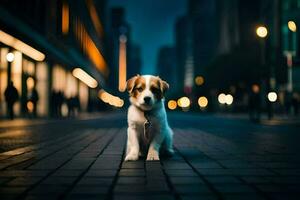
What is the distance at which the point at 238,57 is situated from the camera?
6378cm

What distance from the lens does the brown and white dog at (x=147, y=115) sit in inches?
249

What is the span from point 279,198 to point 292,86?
191 feet

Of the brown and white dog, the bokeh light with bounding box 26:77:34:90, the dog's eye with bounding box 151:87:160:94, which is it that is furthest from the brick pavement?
the bokeh light with bounding box 26:77:34:90

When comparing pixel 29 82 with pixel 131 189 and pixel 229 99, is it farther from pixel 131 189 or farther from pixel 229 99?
pixel 229 99

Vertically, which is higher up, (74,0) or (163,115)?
(74,0)

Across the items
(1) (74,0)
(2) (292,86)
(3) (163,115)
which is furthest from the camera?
(2) (292,86)

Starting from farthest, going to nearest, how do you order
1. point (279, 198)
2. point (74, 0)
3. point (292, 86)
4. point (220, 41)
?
point (220, 41) < point (292, 86) < point (74, 0) < point (279, 198)

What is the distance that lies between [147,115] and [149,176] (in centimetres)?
126

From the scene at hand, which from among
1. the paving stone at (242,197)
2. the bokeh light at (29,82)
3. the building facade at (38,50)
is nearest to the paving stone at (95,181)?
the paving stone at (242,197)

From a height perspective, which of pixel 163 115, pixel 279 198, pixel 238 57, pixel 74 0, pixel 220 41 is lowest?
pixel 279 198

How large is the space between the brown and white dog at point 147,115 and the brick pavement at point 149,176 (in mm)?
242

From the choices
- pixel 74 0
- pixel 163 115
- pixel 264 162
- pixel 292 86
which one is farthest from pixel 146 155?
pixel 292 86

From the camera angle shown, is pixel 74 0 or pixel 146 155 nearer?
pixel 146 155

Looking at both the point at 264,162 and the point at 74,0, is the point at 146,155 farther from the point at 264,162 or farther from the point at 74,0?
the point at 74,0
